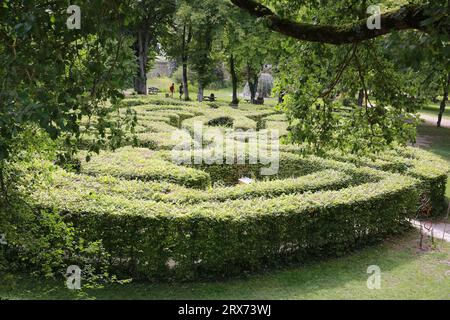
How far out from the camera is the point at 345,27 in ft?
19.6

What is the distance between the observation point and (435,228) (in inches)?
513

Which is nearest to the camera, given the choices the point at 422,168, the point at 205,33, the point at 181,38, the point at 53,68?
the point at 53,68

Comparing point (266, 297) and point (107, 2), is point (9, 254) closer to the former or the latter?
point (266, 297)

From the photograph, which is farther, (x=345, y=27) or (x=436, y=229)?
(x=436, y=229)

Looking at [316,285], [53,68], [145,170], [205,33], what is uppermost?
[205,33]

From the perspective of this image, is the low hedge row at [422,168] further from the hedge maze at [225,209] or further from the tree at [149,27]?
the tree at [149,27]

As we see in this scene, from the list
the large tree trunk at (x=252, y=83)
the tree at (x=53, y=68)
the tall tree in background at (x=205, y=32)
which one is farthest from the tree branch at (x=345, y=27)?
the large tree trunk at (x=252, y=83)

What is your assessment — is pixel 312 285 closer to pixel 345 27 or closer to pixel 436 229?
pixel 345 27

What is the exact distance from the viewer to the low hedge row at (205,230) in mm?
8977

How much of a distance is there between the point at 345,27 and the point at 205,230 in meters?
4.59

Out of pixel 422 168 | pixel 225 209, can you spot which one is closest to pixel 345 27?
pixel 225 209

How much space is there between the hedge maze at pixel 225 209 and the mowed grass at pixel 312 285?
Result: 33 cm

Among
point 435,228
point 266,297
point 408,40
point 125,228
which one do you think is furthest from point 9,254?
→ point 435,228
